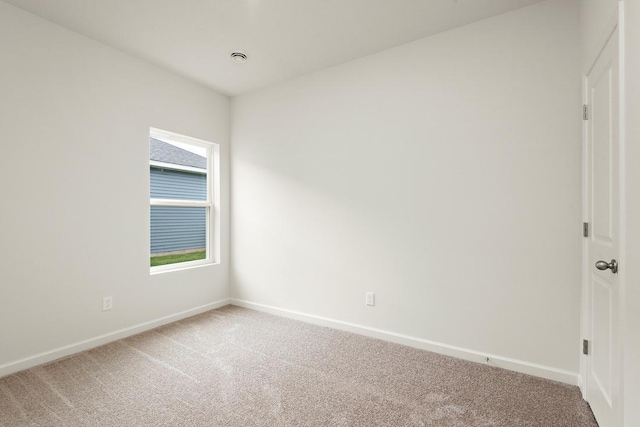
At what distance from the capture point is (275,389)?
2.09m

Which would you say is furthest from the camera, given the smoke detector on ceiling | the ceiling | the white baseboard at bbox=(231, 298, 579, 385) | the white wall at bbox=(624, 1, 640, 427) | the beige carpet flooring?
the smoke detector on ceiling

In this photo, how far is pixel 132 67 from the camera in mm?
3037

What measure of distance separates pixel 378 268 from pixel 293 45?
87.1 inches

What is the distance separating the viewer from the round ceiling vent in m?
2.96

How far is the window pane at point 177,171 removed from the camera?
340cm

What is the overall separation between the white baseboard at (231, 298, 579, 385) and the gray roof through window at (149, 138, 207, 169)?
6.41ft

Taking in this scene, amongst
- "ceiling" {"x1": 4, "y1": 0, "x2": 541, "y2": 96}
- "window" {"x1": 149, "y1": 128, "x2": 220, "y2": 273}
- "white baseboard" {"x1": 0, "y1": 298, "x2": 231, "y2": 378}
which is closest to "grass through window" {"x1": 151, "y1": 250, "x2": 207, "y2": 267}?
"window" {"x1": 149, "y1": 128, "x2": 220, "y2": 273}

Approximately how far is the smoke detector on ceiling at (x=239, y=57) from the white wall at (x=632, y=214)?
8.88ft

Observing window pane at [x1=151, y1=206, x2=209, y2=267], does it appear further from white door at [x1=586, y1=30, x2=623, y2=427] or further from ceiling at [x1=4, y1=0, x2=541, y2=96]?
white door at [x1=586, y1=30, x2=623, y2=427]

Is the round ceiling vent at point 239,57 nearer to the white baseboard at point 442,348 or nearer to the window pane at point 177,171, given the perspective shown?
the window pane at point 177,171

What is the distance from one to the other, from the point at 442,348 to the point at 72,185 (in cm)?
342

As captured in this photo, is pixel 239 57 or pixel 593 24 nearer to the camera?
pixel 593 24

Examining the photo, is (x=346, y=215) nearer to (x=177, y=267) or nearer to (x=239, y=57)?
(x=239, y=57)

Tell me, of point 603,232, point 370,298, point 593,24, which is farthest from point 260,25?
point 603,232
